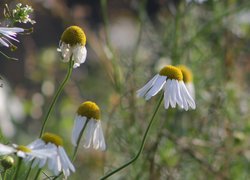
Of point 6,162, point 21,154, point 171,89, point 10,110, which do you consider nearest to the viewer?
point 21,154

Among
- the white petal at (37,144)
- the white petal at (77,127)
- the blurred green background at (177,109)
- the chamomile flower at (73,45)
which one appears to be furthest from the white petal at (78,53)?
the blurred green background at (177,109)

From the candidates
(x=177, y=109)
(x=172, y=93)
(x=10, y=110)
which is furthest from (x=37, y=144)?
(x=10, y=110)

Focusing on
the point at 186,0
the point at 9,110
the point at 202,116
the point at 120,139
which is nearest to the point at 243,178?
the point at 202,116

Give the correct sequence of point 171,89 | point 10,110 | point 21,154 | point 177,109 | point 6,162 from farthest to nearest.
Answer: point 10,110 < point 177,109 < point 171,89 < point 6,162 < point 21,154

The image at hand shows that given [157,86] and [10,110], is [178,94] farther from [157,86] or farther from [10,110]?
[10,110]

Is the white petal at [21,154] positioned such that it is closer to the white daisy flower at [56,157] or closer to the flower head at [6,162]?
the white daisy flower at [56,157]

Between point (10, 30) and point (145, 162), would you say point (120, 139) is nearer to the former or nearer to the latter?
point (145, 162)
